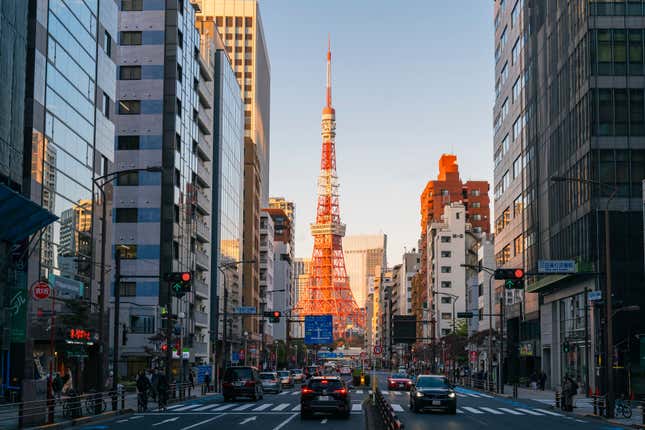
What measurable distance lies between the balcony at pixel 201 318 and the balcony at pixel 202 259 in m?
4.94

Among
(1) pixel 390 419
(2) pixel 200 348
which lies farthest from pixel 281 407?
(2) pixel 200 348

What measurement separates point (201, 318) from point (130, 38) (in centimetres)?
2974

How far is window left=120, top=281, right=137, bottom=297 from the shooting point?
81.6 m

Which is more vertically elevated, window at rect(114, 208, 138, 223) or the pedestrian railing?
window at rect(114, 208, 138, 223)

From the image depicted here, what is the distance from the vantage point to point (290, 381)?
84.0 m

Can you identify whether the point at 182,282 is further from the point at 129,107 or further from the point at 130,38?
the point at 130,38

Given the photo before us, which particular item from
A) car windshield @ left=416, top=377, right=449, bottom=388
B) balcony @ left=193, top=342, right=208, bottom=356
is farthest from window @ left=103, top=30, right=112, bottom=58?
balcony @ left=193, top=342, right=208, bottom=356

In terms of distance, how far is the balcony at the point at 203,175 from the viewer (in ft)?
317

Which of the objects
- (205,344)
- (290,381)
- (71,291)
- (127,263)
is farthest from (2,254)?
(205,344)

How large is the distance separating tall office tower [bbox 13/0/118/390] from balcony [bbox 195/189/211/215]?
103 feet

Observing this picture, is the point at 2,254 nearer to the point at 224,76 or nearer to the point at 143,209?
the point at 143,209

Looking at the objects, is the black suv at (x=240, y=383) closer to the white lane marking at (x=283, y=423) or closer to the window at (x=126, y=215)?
the white lane marking at (x=283, y=423)

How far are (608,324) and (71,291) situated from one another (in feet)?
99.8

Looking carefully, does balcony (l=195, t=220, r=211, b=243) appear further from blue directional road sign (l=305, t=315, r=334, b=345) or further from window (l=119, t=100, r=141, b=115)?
blue directional road sign (l=305, t=315, r=334, b=345)
